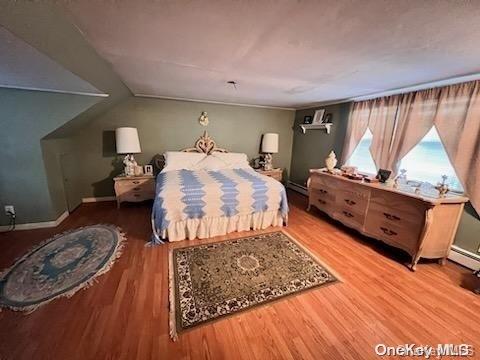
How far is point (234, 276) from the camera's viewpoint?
192 cm

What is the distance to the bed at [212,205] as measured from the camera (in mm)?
2449

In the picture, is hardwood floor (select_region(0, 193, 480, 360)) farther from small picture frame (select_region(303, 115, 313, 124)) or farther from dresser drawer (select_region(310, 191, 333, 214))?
small picture frame (select_region(303, 115, 313, 124))

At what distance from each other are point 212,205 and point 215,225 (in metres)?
0.30

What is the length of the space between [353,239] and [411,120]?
1754 mm

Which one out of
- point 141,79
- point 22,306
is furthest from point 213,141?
point 22,306

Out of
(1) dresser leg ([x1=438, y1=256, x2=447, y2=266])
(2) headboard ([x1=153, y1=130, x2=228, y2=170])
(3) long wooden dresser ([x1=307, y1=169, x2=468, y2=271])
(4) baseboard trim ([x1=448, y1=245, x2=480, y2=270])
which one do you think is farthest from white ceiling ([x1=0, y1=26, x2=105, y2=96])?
(4) baseboard trim ([x1=448, y1=245, x2=480, y2=270])

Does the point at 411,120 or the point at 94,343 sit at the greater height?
the point at 411,120

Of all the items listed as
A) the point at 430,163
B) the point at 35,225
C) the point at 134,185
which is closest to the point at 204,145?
the point at 134,185

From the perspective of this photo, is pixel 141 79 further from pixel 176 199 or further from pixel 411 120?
pixel 411 120

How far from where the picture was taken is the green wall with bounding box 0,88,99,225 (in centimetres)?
233

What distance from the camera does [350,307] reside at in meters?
1.63

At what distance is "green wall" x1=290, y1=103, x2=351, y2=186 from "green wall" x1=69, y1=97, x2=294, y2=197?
0.58m

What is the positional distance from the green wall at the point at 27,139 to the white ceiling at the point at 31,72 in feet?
0.42

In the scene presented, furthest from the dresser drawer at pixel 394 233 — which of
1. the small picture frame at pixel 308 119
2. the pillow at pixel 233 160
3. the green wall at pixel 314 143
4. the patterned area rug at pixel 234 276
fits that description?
the small picture frame at pixel 308 119
